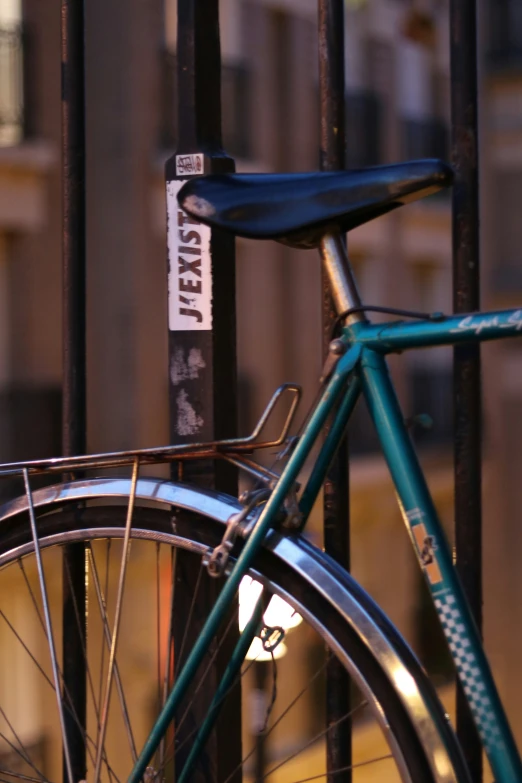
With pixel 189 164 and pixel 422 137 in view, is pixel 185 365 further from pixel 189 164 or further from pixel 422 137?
pixel 422 137

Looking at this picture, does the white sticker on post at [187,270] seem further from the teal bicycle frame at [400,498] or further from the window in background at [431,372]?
the window in background at [431,372]

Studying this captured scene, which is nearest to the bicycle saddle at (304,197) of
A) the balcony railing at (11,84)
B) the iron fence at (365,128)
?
the balcony railing at (11,84)

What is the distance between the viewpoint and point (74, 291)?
4.06 feet

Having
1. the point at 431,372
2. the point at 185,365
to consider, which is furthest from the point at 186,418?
the point at 431,372

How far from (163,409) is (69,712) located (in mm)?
7167

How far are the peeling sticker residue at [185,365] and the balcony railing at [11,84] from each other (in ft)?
22.6

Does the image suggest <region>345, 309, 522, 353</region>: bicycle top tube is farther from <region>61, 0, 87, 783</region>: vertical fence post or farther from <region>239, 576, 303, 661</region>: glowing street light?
<region>61, 0, 87, 783</region>: vertical fence post

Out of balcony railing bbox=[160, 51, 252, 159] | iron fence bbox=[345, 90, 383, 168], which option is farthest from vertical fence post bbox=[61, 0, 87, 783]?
iron fence bbox=[345, 90, 383, 168]

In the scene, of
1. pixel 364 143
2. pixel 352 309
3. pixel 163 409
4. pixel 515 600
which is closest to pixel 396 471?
pixel 352 309

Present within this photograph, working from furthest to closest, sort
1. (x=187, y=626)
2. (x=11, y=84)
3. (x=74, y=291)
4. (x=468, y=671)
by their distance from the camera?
(x=11, y=84), (x=74, y=291), (x=187, y=626), (x=468, y=671)

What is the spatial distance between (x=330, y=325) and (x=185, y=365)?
0.48 ft

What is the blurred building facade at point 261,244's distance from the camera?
7.77 m

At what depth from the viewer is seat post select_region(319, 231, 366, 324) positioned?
1.02 metres

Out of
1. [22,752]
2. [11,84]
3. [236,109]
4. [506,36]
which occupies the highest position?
[506,36]
